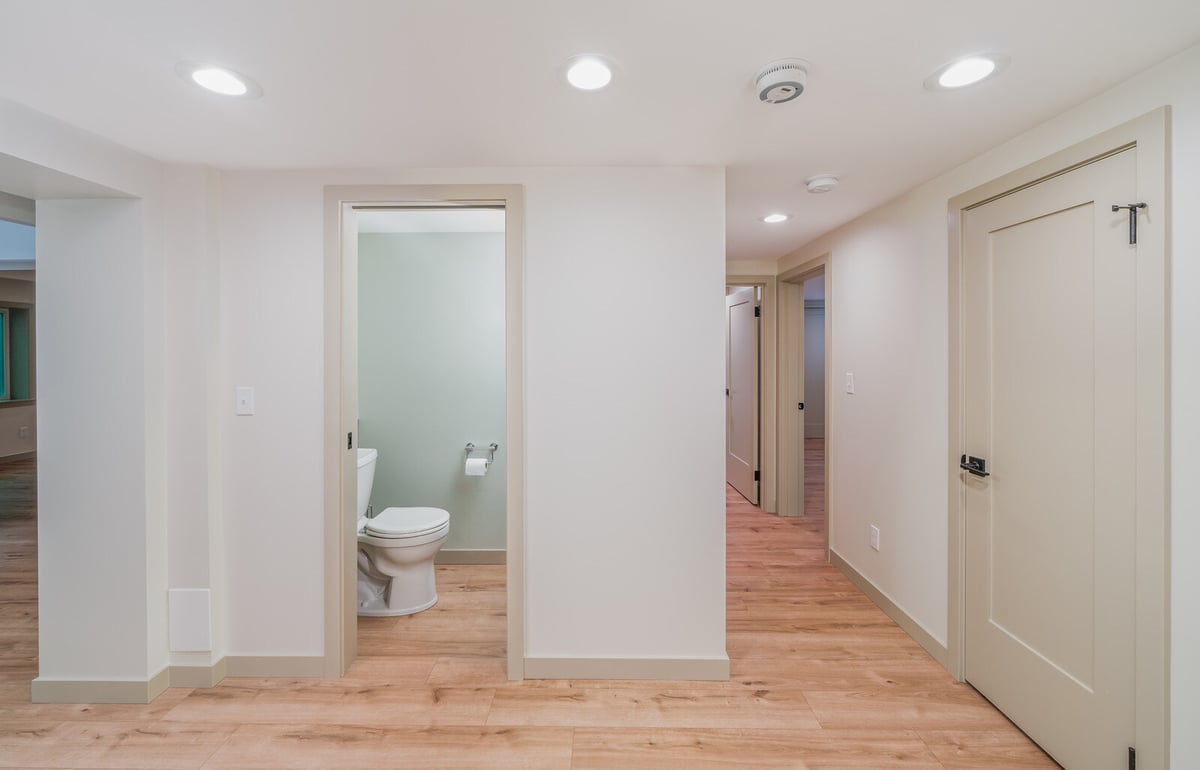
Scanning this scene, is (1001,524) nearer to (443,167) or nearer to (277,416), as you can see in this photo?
(443,167)

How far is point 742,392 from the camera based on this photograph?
17.0 feet

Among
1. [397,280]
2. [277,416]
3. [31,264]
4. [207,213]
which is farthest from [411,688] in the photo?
[31,264]

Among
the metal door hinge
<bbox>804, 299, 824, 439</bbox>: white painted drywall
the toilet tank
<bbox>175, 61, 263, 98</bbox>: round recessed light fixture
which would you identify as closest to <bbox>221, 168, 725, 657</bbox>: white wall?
<bbox>175, 61, 263, 98</bbox>: round recessed light fixture

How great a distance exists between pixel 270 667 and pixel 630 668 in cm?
155

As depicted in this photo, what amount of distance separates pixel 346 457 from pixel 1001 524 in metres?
2.70

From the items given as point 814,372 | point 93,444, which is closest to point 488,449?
point 93,444

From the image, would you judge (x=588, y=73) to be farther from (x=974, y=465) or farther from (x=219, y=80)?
(x=974, y=465)

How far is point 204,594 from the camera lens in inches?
85.0

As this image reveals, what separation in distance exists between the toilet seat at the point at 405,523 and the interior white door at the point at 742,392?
2693mm

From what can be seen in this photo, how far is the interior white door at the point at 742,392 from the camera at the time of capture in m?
Result: 4.82

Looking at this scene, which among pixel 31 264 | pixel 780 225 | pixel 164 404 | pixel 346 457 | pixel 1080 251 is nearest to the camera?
pixel 1080 251

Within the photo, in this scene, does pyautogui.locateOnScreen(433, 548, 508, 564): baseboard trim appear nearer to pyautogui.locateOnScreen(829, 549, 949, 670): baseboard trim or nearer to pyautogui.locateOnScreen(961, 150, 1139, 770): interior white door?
pyautogui.locateOnScreen(829, 549, 949, 670): baseboard trim

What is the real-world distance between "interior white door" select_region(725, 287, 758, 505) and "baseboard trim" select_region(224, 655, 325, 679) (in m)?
3.45

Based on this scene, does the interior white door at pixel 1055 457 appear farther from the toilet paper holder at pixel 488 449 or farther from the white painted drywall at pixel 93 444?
the white painted drywall at pixel 93 444
